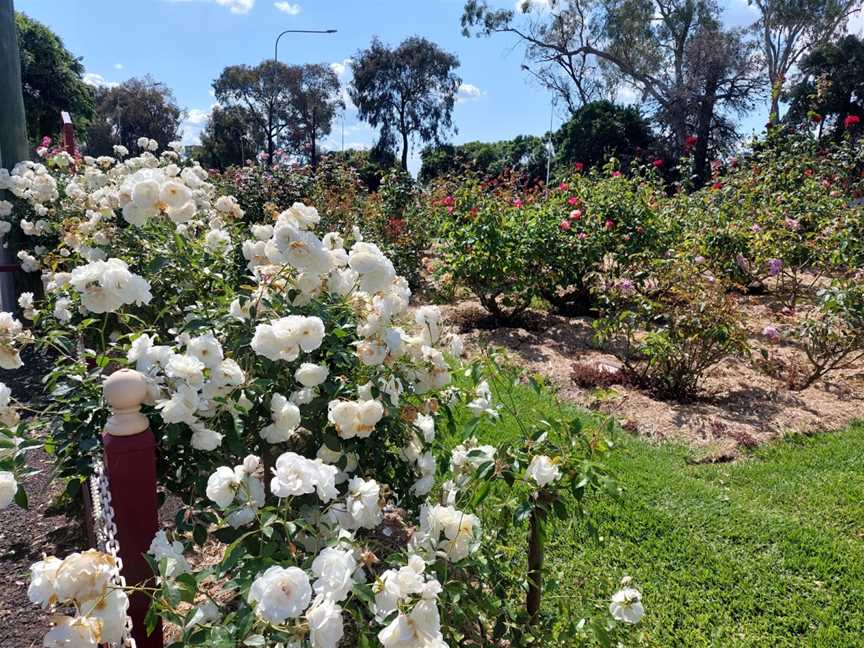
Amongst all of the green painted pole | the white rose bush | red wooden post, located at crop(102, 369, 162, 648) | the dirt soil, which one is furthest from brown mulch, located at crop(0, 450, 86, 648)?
the green painted pole

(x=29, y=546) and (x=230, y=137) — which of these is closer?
(x=29, y=546)

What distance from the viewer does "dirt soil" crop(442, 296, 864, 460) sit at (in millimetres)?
3967

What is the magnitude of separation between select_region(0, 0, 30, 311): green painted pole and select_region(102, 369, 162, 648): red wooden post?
5.61 m

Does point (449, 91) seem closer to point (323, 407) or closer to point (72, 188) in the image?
A: point (72, 188)

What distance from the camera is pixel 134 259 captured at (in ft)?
9.44

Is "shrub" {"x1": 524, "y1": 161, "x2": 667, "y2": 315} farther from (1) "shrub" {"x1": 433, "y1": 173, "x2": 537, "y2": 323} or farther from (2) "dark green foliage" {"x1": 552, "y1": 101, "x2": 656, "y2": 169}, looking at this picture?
(2) "dark green foliage" {"x1": 552, "y1": 101, "x2": 656, "y2": 169}

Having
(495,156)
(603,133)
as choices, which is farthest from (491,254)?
(495,156)

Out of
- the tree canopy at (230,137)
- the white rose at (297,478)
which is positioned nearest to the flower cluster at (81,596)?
the white rose at (297,478)

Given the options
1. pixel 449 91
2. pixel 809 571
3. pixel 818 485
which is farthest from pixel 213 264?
pixel 449 91

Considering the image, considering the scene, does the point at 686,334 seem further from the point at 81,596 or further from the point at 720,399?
the point at 81,596

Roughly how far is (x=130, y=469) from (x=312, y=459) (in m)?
0.47

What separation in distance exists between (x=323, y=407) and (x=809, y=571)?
215 centimetres

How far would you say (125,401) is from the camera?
141 cm

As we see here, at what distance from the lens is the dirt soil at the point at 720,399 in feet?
13.0
